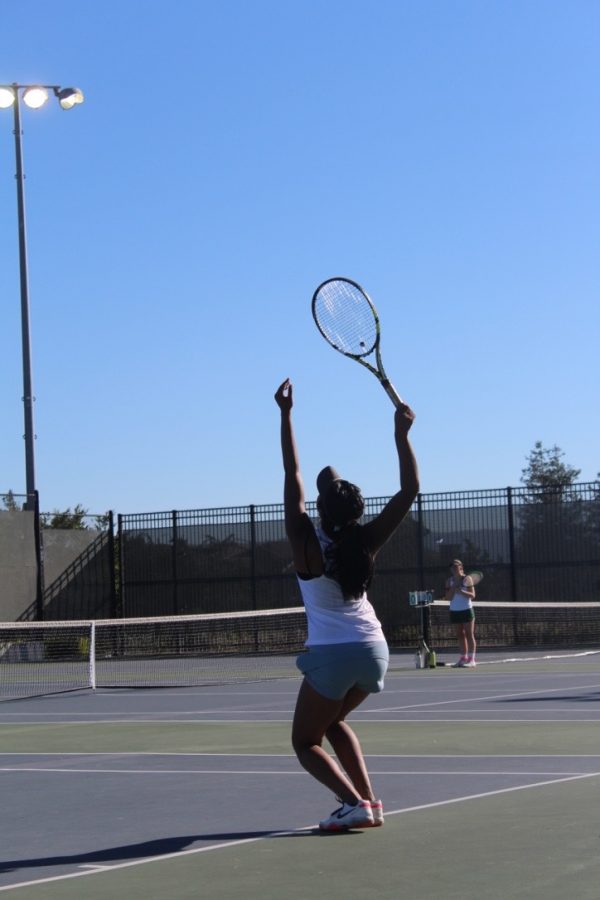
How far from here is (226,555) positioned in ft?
107

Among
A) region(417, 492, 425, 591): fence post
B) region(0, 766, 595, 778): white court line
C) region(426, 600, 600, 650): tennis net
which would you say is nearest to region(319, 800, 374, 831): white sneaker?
region(0, 766, 595, 778): white court line

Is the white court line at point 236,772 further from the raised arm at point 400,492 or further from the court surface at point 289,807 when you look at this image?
the raised arm at point 400,492

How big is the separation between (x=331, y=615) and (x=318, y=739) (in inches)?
21.5

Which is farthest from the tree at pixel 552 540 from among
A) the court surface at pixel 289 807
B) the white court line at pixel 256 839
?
the white court line at pixel 256 839

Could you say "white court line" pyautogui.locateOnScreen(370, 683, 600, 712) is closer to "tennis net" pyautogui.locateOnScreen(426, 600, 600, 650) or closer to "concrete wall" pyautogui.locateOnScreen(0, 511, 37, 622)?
"tennis net" pyautogui.locateOnScreen(426, 600, 600, 650)

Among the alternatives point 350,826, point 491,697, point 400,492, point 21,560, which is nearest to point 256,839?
point 350,826

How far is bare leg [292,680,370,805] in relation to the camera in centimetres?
620

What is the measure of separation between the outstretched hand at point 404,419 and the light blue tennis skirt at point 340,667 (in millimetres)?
895

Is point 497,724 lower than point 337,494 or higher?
lower

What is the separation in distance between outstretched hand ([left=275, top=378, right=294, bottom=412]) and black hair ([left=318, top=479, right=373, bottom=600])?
1.34ft

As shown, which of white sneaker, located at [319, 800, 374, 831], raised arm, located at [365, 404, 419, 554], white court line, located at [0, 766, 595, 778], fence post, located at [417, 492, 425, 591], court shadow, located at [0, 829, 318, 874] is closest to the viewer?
court shadow, located at [0, 829, 318, 874]

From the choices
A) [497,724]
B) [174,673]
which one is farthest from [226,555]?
[497,724]

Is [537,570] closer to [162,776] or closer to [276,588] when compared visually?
[276,588]

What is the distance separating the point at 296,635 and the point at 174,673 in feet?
22.2
